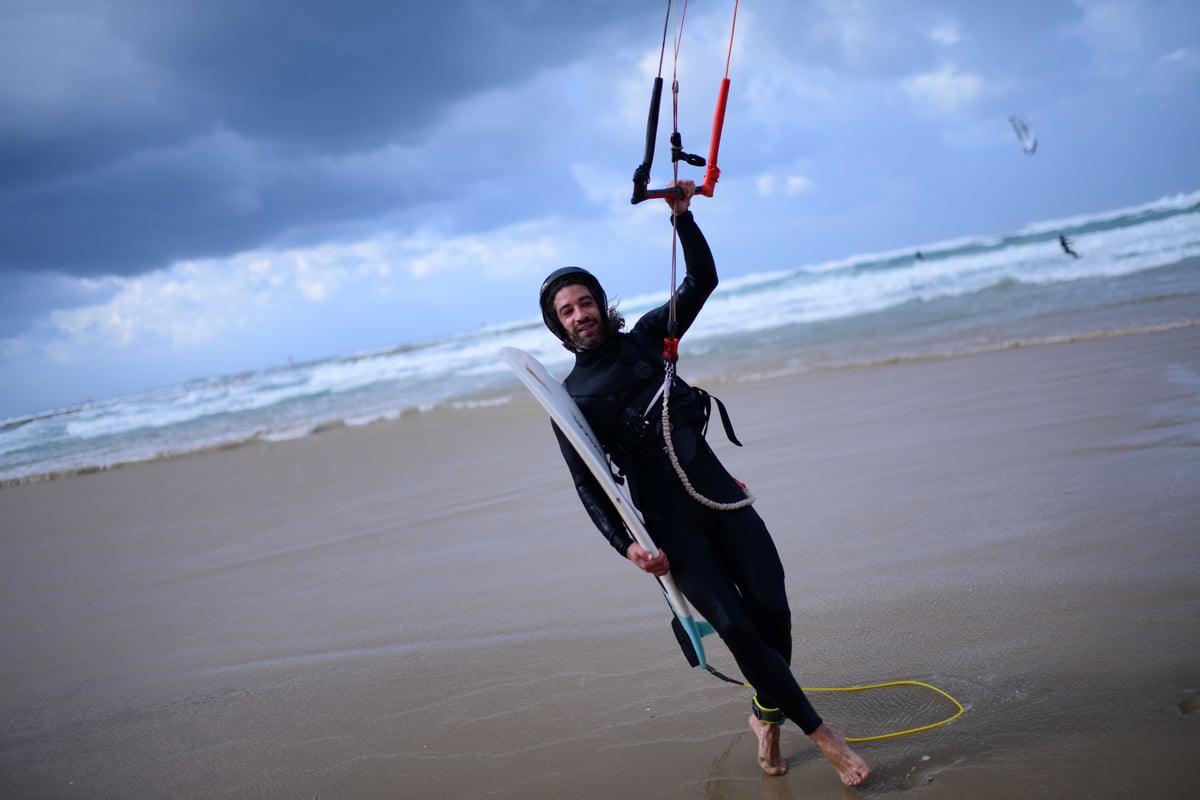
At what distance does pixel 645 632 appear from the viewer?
13.5 ft

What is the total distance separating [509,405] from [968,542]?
10429mm

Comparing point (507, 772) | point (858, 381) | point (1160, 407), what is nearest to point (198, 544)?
point (507, 772)

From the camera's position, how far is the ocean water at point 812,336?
13008 mm

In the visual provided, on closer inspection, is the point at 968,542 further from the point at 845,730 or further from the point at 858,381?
the point at 858,381

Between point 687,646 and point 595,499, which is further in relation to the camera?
point 687,646

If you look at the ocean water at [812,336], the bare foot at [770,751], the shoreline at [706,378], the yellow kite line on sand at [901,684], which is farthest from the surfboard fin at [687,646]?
the ocean water at [812,336]

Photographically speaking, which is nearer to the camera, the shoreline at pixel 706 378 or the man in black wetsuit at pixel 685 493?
the man in black wetsuit at pixel 685 493

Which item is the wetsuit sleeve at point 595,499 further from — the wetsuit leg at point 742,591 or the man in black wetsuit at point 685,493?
the wetsuit leg at point 742,591

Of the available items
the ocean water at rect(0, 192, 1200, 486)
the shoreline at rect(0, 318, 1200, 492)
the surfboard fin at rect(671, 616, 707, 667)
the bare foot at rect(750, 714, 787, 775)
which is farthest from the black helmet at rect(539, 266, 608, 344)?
the ocean water at rect(0, 192, 1200, 486)

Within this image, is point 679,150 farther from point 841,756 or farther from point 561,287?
point 841,756

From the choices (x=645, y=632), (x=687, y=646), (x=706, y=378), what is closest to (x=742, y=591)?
(x=687, y=646)

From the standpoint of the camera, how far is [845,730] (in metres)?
3.04

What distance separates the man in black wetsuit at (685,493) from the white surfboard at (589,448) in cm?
6

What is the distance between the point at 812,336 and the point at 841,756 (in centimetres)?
1555
